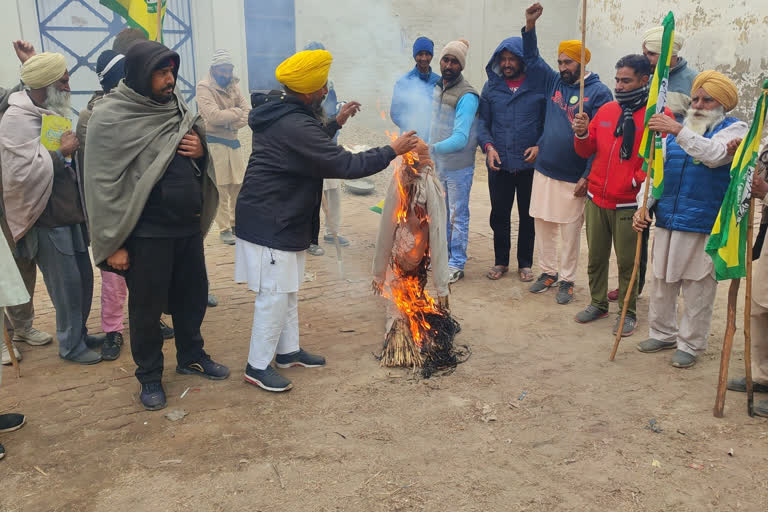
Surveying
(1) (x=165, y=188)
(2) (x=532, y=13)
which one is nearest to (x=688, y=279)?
(2) (x=532, y=13)

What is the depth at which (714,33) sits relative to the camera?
11.6 metres

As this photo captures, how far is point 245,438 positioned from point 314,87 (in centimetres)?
228

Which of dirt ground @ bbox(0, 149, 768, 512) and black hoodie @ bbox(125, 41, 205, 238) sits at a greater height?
black hoodie @ bbox(125, 41, 205, 238)

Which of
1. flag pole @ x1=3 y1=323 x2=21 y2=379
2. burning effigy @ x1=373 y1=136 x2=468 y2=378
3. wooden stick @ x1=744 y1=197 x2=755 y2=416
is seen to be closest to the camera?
wooden stick @ x1=744 y1=197 x2=755 y2=416

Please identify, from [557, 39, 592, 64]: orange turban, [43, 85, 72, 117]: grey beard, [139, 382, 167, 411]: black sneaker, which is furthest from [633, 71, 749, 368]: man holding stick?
[43, 85, 72, 117]: grey beard

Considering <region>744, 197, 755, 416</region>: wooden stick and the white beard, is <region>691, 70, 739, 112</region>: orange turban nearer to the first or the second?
the white beard

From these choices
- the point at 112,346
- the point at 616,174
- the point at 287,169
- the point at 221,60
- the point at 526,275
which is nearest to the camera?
the point at 287,169

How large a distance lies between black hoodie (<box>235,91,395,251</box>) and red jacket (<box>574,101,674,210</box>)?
2127 mm

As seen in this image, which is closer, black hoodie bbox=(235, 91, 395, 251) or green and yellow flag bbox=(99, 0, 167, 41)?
black hoodie bbox=(235, 91, 395, 251)

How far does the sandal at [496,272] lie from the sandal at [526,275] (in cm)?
19

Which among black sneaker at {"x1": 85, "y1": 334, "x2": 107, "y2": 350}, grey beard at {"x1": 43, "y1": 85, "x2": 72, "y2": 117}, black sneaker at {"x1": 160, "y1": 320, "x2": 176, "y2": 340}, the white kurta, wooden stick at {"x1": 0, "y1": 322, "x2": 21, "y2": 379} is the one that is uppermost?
grey beard at {"x1": 43, "y1": 85, "x2": 72, "y2": 117}

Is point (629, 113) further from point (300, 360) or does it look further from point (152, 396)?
point (152, 396)

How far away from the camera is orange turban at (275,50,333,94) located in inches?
160

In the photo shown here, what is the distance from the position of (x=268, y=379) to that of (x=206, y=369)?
537 millimetres
